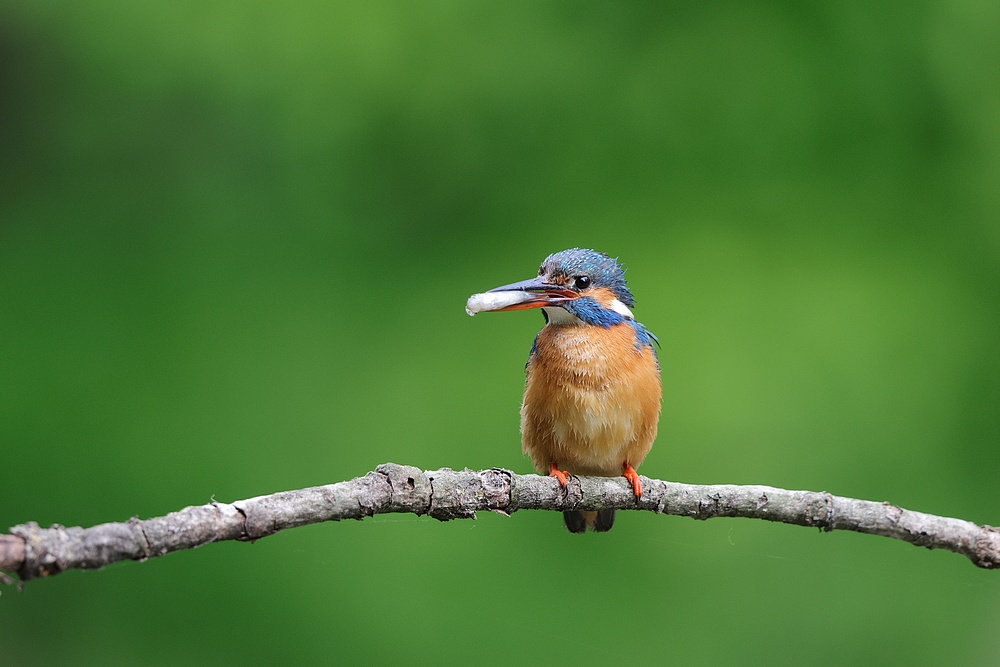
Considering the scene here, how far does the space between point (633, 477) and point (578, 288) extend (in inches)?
25.1

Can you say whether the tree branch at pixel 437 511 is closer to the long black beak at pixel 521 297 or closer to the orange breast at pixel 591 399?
the orange breast at pixel 591 399

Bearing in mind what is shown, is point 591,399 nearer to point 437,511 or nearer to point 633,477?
point 633,477

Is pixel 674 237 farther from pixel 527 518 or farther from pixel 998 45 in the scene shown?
pixel 998 45

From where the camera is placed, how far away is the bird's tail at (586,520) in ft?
11.5

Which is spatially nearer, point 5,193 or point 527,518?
point 527,518

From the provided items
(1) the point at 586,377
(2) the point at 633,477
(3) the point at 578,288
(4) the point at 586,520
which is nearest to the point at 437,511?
(2) the point at 633,477

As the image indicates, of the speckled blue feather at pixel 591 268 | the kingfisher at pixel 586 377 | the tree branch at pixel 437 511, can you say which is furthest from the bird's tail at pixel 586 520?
the speckled blue feather at pixel 591 268

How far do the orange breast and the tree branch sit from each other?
0.64 ft

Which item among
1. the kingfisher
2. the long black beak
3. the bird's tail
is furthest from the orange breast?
the bird's tail

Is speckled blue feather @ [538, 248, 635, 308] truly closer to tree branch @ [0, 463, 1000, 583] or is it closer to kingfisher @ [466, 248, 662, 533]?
kingfisher @ [466, 248, 662, 533]

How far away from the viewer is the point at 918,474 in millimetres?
4230

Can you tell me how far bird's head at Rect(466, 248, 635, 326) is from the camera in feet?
9.93

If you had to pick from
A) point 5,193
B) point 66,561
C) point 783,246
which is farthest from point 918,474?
Answer: point 5,193

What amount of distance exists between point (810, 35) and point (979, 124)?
2.89ft
